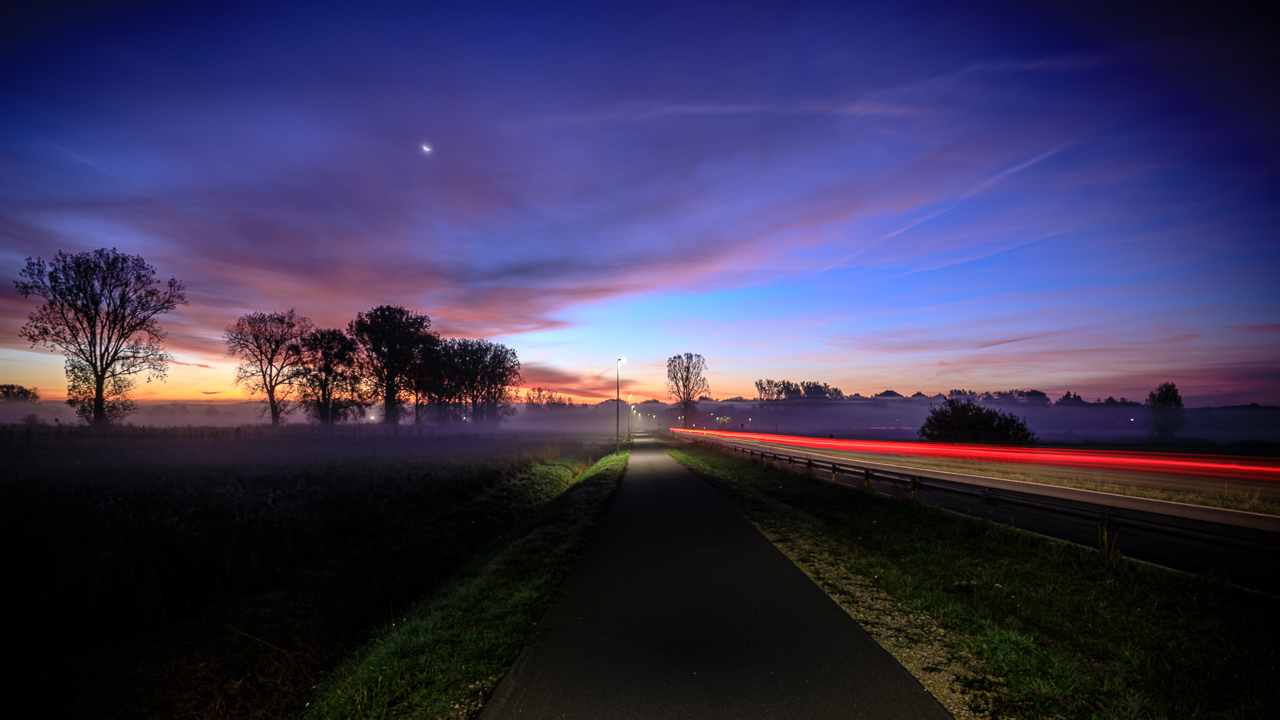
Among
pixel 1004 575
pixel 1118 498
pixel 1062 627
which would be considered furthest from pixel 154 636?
pixel 1118 498

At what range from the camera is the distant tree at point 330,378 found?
4524 centimetres

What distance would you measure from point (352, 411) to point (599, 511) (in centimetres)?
4243

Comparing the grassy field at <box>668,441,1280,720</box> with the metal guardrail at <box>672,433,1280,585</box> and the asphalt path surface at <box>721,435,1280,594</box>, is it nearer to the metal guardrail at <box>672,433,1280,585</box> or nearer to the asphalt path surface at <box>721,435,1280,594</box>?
the metal guardrail at <box>672,433,1280,585</box>

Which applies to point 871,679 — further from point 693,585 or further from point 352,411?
point 352,411

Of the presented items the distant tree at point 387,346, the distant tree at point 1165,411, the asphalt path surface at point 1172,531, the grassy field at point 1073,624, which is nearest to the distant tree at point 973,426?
the asphalt path surface at point 1172,531

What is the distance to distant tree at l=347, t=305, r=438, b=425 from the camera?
48031mm

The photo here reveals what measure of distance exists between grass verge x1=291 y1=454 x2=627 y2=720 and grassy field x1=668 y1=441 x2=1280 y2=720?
14.7 feet

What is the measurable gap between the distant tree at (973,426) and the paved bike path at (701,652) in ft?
112

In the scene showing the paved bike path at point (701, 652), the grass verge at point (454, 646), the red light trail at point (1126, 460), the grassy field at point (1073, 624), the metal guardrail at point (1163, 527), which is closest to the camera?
the paved bike path at point (701, 652)

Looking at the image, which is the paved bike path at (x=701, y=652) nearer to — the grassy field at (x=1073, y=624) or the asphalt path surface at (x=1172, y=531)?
the grassy field at (x=1073, y=624)

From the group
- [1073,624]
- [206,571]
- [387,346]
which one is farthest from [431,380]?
[1073,624]

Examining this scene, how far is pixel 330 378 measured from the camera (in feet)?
152

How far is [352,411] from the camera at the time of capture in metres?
46.9

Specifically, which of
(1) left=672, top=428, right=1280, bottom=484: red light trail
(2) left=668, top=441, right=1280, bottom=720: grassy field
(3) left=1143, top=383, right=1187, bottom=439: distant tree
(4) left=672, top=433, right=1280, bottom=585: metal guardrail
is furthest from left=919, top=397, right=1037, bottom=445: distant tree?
(3) left=1143, top=383, right=1187, bottom=439: distant tree
